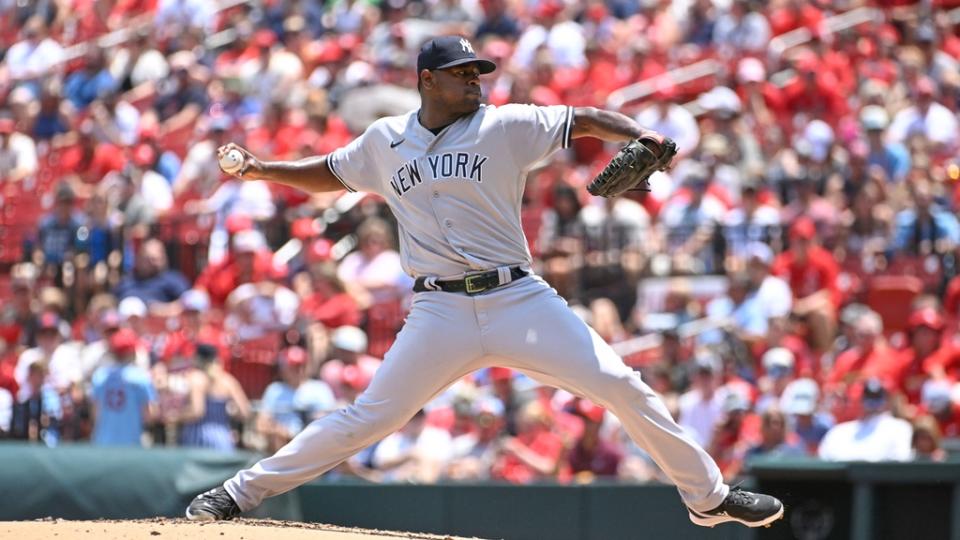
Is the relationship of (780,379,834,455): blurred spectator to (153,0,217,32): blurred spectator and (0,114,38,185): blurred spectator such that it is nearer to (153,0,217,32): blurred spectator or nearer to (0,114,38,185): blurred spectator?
(0,114,38,185): blurred spectator

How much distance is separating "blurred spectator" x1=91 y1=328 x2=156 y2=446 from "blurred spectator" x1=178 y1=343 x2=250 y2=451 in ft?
0.87

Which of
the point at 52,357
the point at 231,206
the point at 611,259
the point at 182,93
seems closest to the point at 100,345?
the point at 52,357

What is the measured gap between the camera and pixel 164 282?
44.4 feet

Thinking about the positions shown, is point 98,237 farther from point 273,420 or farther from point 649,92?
point 649,92

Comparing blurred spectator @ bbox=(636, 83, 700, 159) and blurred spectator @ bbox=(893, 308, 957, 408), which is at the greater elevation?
blurred spectator @ bbox=(636, 83, 700, 159)

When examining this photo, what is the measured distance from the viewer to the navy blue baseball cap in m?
6.39

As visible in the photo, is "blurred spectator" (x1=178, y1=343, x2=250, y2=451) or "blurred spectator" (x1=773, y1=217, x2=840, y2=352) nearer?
"blurred spectator" (x1=178, y1=343, x2=250, y2=451)

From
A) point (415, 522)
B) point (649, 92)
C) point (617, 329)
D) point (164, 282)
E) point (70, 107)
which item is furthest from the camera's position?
point (70, 107)

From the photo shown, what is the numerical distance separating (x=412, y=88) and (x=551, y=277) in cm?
388

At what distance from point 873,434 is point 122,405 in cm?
489

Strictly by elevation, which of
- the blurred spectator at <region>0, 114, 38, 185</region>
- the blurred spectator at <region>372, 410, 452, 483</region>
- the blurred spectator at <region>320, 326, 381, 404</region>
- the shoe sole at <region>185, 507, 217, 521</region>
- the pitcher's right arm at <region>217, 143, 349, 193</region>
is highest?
the pitcher's right arm at <region>217, 143, 349, 193</region>

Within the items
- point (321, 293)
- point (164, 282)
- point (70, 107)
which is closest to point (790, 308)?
point (321, 293)

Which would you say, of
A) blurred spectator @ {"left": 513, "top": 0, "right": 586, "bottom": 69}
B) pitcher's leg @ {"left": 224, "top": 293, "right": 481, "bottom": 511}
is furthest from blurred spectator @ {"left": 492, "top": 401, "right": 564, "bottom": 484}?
blurred spectator @ {"left": 513, "top": 0, "right": 586, "bottom": 69}

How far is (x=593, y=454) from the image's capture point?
35.3 ft
